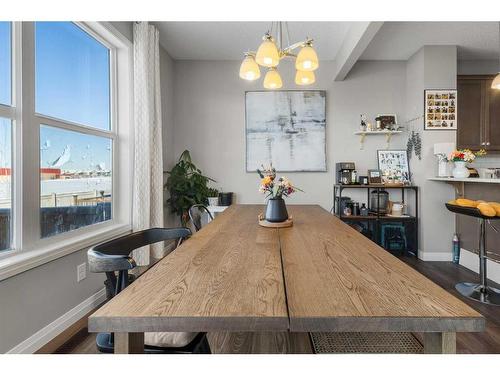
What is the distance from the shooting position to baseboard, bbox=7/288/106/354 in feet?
5.38

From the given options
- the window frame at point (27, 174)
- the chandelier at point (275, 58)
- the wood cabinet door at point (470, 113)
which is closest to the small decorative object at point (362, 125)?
the wood cabinet door at point (470, 113)

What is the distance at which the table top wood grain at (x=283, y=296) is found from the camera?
0.65 metres

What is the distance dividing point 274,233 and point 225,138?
2.74 meters

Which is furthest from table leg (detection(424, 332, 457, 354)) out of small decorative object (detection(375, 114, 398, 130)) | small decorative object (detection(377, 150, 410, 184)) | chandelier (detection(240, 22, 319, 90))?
small decorative object (detection(375, 114, 398, 130))

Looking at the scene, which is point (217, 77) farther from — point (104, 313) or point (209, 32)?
point (104, 313)

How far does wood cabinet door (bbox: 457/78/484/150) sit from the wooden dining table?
3.66 meters

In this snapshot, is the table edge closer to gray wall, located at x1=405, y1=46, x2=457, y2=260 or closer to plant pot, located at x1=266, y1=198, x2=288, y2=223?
plant pot, located at x1=266, y1=198, x2=288, y2=223

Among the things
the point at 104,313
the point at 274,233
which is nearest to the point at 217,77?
the point at 274,233

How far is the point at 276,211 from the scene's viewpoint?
1801 millimetres

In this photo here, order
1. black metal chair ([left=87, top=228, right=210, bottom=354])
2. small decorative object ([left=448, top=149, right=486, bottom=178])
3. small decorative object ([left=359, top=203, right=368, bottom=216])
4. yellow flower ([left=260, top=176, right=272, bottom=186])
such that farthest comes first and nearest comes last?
small decorative object ([left=359, top=203, right=368, bottom=216]), small decorative object ([left=448, top=149, right=486, bottom=178]), yellow flower ([left=260, top=176, right=272, bottom=186]), black metal chair ([left=87, top=228, right=210, bottom=354])

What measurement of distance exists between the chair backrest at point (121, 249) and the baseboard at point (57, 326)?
1.02 metres

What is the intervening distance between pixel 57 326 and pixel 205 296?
177 centimetres

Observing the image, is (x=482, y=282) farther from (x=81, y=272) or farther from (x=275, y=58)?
→ (x=81, y=272)

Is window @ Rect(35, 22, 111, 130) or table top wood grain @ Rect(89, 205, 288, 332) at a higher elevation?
window @ Rect(35, 22, 111, 130)
